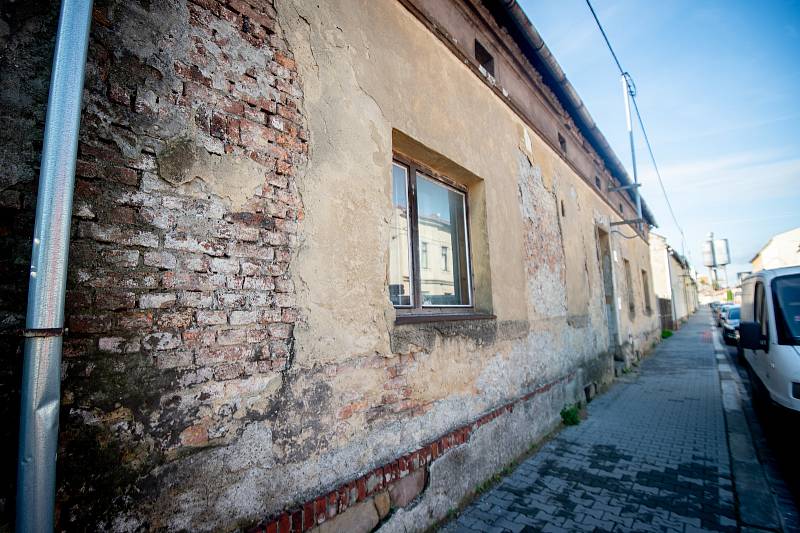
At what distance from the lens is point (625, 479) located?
3596 millimetres

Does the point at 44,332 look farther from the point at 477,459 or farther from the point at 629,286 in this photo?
the point at 629,286

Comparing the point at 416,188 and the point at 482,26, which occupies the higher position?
the point at 482,26

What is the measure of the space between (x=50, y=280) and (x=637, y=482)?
459 centimetres

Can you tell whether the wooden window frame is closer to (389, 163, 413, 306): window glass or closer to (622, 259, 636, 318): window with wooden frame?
(389, 163, 413, 306): window glass

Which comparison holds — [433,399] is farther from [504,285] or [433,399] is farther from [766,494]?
[766,494]

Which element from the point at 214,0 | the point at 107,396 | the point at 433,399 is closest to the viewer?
the point at 107,396

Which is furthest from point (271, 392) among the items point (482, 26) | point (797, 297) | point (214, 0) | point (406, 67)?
point (797, 297)

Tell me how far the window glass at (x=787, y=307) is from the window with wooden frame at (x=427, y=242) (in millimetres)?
3482

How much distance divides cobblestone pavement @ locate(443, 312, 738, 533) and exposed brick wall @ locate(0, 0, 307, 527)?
Answer: 7.55ft

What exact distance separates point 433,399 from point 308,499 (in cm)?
126

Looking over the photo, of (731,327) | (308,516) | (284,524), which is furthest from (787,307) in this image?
(731,327)

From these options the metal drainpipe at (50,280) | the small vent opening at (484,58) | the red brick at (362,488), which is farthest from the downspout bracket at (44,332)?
the small vent opening at (484,58)

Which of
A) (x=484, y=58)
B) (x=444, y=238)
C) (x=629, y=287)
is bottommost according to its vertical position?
(x=629, y=287)

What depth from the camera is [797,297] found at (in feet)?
14.0
